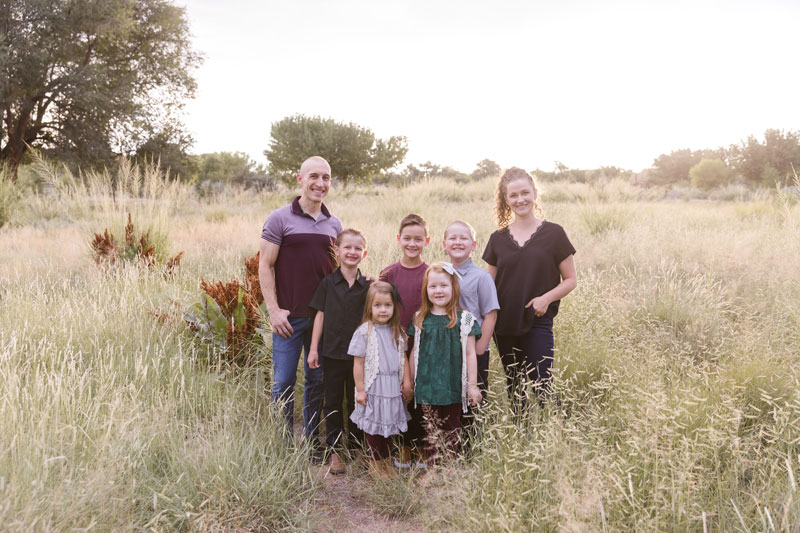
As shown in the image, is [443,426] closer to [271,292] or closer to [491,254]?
[491,254]

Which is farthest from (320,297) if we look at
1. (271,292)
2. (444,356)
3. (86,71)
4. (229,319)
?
(86,71)

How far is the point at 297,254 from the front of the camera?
3.31m

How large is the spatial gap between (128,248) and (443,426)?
5.78 meters

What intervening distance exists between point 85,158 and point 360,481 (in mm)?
19190

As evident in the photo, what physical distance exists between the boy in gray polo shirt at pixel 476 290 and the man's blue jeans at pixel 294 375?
3.54ft

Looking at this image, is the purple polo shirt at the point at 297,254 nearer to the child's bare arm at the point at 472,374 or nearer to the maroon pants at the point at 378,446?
the maroon pants at the point at 378,446

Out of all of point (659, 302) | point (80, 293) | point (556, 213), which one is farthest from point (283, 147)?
point (659, 302)

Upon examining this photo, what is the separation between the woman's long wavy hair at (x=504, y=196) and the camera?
10.6 feet

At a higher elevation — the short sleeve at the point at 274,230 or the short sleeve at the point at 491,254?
the short sleeve at the point at 274,230

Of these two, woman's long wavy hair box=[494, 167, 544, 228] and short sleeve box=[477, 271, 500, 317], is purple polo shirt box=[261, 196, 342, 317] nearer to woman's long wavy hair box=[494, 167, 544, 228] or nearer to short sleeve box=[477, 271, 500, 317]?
short sleeve box=[477, 271, 500, 317]

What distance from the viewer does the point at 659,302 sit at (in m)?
4.96

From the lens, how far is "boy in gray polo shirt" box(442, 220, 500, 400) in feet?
10.00

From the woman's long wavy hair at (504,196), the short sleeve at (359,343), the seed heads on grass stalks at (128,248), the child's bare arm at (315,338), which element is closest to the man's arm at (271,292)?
the child's bare arm at (315,338)

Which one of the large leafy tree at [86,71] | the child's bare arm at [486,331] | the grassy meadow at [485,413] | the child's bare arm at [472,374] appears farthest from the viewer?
the large leafy tree at [86,71]
